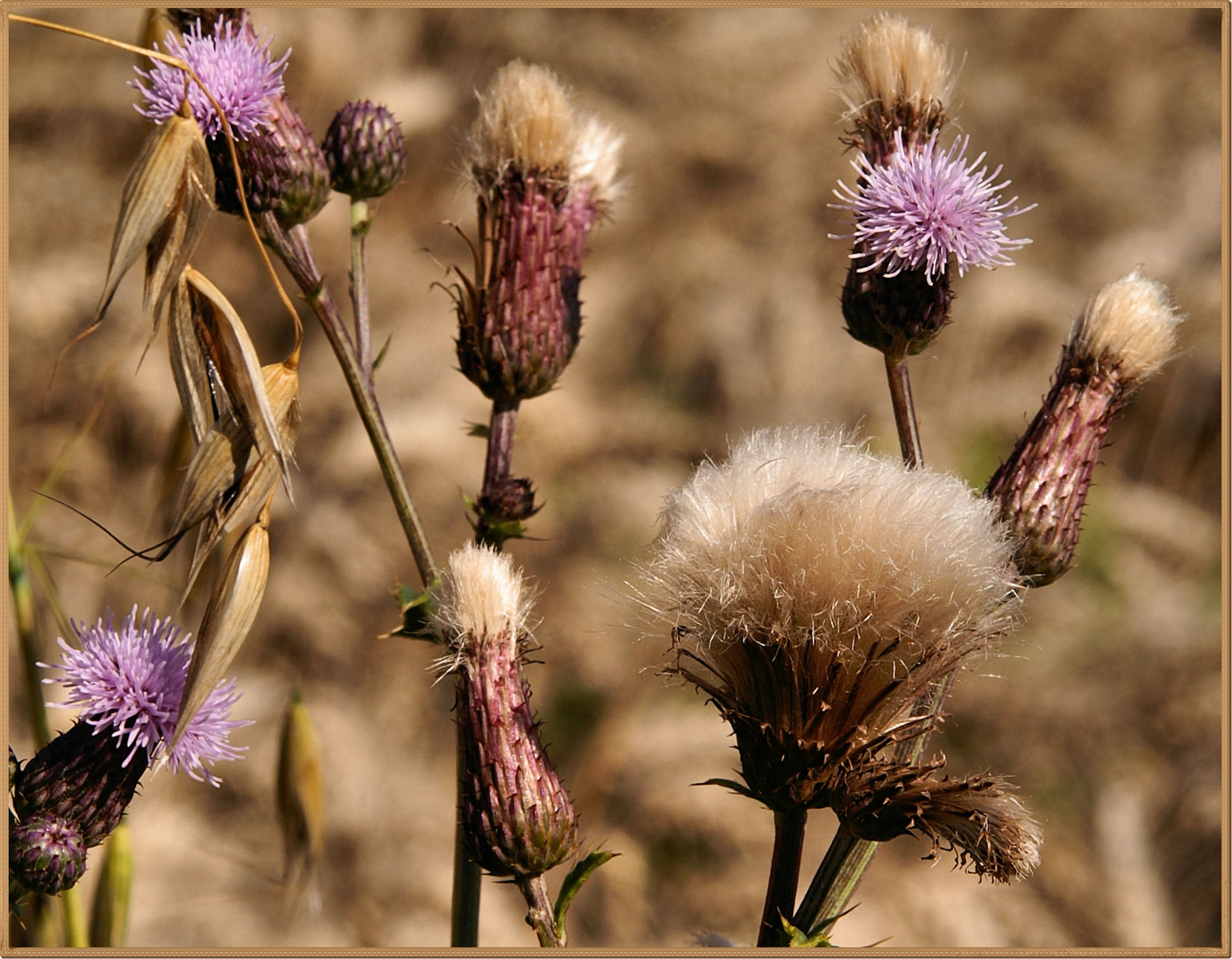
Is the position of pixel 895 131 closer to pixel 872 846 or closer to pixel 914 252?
pixel 914 252

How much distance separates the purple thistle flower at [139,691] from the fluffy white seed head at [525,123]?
0.62 m

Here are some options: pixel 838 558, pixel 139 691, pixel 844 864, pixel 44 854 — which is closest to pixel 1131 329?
pixel 838 558

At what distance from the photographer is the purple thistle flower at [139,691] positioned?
800 millimetres


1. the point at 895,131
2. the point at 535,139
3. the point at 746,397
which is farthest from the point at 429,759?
the point at 895,131

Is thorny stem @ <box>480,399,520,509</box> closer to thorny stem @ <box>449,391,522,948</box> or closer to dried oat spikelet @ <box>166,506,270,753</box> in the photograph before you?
thorny stem @ <box>449,391,522,948</box>

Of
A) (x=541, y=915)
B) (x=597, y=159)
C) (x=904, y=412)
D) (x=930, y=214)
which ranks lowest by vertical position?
(x=541, y=915)

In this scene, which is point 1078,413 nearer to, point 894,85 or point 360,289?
point 894,85

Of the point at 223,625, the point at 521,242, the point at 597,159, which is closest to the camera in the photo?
the point at 223,625

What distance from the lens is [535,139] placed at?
1130mm

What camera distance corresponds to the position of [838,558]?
0.72m

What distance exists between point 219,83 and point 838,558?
2.09 ft

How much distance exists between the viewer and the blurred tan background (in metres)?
3.20

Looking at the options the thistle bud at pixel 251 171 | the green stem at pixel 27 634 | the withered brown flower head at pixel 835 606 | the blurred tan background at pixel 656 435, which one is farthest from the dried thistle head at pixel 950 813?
the blurred tan background at pixel 656 435

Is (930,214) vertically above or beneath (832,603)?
above
